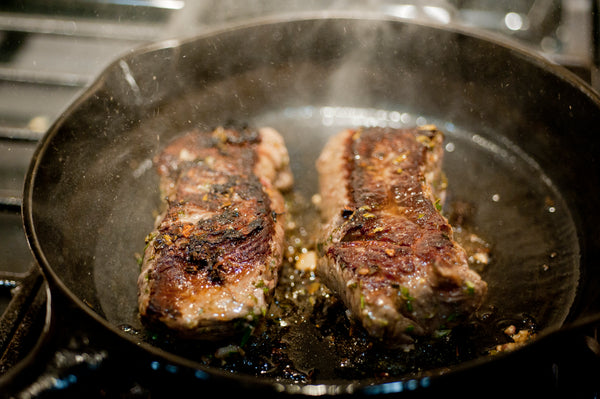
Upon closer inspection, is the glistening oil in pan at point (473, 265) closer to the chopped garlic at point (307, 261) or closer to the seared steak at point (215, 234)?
the chopped garlic at point (307, 261)

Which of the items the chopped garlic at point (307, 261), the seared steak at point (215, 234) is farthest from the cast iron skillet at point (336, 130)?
the chopped garlic at point (307, 261)

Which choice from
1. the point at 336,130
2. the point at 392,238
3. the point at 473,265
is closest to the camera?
the point at 392,238

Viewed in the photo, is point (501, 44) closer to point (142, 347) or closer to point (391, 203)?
point (391, 203)

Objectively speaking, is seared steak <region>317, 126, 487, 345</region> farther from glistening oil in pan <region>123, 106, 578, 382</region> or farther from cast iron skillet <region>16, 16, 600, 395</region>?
cast iron skillet <region>16, 16, 600, 395</region>

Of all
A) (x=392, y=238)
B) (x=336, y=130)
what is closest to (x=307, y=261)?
(x=392, y=238)

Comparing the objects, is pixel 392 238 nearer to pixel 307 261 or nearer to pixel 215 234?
pixel 307 261

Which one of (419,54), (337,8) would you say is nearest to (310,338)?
(419,54)
